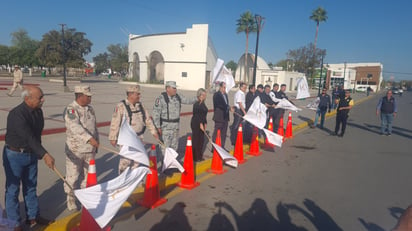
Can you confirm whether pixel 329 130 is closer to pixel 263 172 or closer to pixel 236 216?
pixel 263 172

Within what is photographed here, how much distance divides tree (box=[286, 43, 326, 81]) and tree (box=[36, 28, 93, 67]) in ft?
162

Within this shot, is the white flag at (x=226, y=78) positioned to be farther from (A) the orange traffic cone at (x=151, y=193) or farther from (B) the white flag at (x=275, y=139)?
(A) the orange traffic cone at (x=151, y=193)

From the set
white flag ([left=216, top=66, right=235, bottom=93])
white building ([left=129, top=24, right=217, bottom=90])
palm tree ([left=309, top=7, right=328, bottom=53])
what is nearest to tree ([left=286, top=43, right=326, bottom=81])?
palm tree ([left=309, top=7, right=328, bottom=53])

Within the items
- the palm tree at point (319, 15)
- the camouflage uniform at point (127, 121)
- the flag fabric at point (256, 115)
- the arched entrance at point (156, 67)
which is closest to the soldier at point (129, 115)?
the camouflage uniform at point (127, 121)

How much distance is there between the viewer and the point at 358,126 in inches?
553

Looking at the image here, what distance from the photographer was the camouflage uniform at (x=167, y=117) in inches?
211

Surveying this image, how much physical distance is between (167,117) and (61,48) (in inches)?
2024

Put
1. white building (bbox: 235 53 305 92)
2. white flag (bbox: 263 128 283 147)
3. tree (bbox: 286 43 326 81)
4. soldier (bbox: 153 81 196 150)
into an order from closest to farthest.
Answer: soldier (bbox: 153 81 196 150) < white flag (bbox: 263 128 283 147) < white building (bbox: 235 53 305 92) < tree (bbox: 286 43 326 81)

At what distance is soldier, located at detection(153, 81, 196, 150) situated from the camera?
5.34 meters

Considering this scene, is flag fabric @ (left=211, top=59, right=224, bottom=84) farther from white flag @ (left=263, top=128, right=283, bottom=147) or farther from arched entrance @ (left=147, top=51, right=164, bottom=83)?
arched entrance @ (left=147, top=51, right=164, bottom=83)

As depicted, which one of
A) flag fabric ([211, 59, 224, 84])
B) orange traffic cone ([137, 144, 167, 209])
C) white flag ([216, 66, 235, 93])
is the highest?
flag fabric ([211, 59, 224, 84])

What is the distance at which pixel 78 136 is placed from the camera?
3.70m

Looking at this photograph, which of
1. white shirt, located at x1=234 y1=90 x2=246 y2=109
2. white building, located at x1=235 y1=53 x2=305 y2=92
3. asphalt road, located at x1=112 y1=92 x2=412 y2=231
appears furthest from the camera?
white building, located at x1=235 y1=53 x2=305 y2=92

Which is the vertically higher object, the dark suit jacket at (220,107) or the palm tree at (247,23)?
the palm tree at (247,23)
